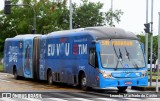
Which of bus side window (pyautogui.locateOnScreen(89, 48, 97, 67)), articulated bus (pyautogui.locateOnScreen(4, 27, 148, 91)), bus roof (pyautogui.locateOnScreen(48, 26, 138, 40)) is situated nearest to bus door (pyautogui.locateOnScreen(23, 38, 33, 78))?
articulated bus (pyautogui.locateOnScreen(4, 27, 148, 91))

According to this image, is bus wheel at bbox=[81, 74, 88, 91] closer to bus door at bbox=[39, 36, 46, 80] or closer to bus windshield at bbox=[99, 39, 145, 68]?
bus windshield at bbox=[99, 39, 145, 68]

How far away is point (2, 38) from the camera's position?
6950 centimetres

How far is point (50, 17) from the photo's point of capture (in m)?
60.0

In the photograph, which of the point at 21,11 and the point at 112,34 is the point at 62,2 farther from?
the point at 112,34

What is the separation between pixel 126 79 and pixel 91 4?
32.2 meters

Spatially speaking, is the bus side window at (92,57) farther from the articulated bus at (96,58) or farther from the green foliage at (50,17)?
the green foliage at (50,17)

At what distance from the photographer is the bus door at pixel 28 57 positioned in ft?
111

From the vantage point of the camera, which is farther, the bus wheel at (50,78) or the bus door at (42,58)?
the bus door at (42,58)

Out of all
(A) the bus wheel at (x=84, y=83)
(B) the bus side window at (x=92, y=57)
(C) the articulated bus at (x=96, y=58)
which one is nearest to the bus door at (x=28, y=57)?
(C) the articulated bus at (x=96, y=58)

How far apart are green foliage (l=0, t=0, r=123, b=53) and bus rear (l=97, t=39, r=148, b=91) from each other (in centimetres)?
2837

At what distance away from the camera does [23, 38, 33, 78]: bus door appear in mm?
33781

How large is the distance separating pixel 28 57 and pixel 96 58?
445 inches

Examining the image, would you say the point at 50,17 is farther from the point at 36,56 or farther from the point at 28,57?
the point at 36,56

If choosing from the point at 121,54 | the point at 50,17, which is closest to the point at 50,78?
the point at 121,54
